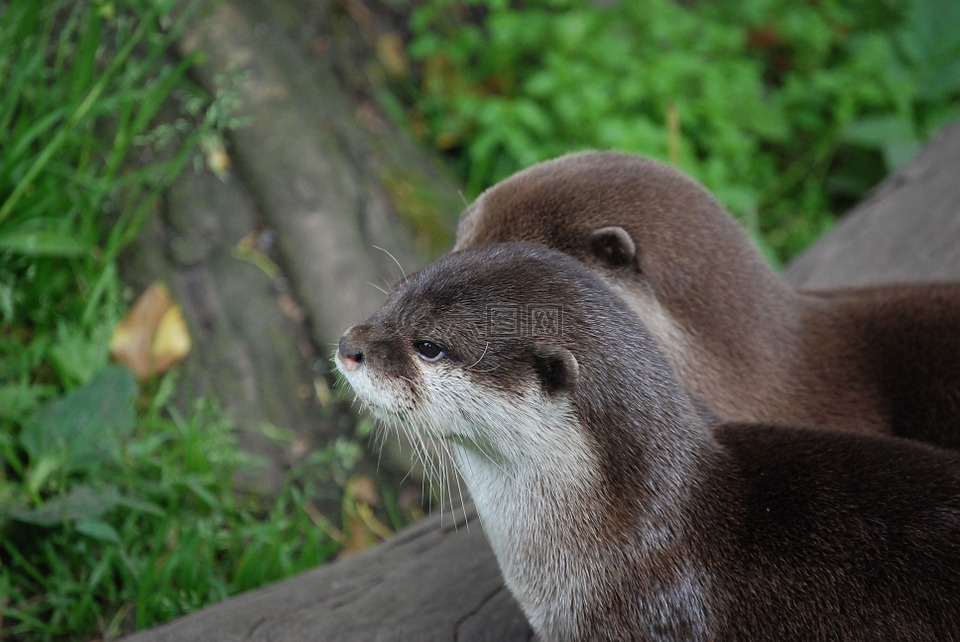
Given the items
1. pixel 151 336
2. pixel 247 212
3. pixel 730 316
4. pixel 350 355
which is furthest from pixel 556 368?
pixel 247 212

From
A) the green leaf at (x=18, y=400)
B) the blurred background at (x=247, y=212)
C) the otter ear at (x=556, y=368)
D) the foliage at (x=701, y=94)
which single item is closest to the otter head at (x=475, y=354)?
the otter ear at (x=556, y=368)

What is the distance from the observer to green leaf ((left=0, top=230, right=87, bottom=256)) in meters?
2.81

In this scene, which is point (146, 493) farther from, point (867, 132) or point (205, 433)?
point (867, 132)

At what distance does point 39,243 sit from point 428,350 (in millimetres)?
1530

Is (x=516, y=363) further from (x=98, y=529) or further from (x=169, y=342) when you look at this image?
(x=169, y=342)

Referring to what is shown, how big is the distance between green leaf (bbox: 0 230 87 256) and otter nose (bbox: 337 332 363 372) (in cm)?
137

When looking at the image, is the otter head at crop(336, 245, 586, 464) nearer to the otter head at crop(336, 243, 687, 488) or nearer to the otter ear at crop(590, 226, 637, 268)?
the otter head at crop(336, 243, 687, 488)

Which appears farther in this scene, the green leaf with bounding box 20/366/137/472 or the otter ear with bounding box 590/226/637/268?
the green leaf with bounding box 20/366/137/472

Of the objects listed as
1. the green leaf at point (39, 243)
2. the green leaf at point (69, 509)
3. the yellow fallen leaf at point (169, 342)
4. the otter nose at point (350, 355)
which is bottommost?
the green leaf at point (69, 509)

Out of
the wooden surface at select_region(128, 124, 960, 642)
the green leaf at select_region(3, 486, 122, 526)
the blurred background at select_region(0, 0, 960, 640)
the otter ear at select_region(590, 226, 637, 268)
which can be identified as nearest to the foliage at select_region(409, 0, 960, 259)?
the blurred background at select_region(0, 0, 960, 640)

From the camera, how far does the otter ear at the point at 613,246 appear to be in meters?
2.25

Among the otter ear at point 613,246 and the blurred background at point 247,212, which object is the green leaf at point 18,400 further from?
the otter ear at point 613,246

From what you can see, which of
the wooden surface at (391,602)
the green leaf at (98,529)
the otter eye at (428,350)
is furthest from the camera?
the green leaf at (98,529)

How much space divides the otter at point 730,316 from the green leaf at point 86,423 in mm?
1101
